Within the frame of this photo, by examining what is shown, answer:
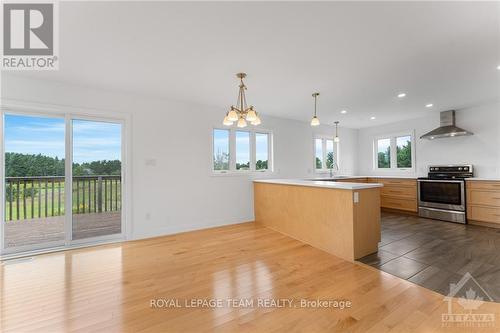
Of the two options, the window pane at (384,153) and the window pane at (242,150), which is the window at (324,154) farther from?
the window pane at (242,150)

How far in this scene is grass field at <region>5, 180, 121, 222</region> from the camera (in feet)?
11.0

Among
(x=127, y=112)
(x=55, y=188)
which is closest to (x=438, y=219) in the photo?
(x=127, y=112)

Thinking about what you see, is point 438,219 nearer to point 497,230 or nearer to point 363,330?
point 497,230

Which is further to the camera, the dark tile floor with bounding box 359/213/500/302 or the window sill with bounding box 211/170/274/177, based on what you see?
the window sill with bounding box 211/170/274/177

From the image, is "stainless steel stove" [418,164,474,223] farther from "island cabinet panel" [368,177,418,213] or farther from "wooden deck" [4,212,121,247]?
"wooden deck" [4,212,121,247]

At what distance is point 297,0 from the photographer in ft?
5.75

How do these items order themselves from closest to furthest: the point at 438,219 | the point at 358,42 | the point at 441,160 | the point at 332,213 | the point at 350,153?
1. the point at 358,42
2. the point at 332,213
3. the point at 438,219
4. the point at 441,160
5. the point at 350,153

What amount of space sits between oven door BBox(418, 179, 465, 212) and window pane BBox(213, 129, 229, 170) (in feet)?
15.4

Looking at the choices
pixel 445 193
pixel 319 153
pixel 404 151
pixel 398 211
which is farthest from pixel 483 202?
pixel 319 153

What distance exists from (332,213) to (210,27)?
2796 millimetres

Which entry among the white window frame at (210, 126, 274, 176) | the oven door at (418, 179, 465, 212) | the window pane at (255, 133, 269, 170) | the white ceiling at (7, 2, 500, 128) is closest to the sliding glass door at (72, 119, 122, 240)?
the white ceiling at (7, 2, 500, 128)

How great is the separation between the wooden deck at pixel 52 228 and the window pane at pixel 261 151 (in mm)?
3309

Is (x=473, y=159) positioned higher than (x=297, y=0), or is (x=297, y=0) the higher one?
(x=297, y=0)

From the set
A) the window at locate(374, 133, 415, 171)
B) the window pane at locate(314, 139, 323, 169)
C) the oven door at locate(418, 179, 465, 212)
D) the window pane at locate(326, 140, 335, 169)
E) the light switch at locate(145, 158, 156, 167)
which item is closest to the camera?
the light switch at locate(145, 158, 156, 167)
